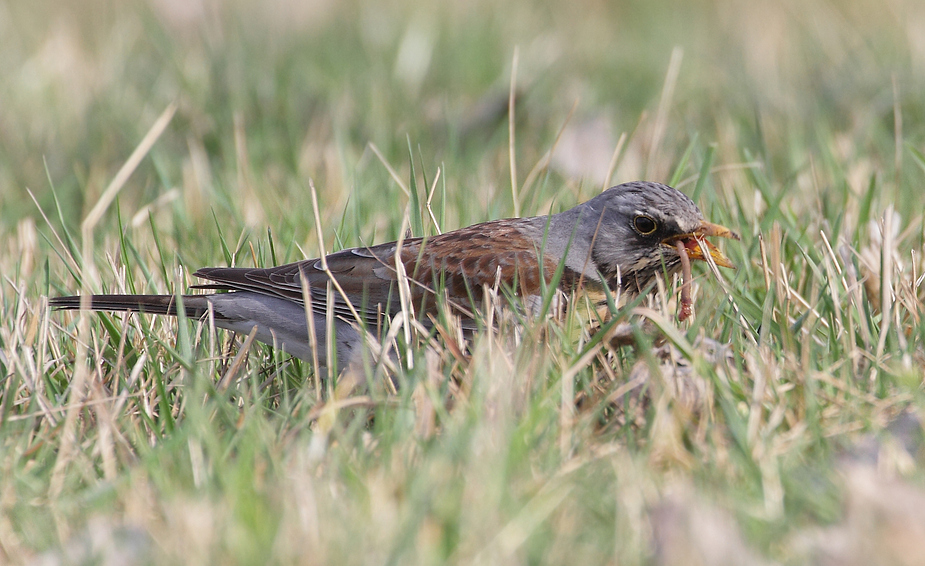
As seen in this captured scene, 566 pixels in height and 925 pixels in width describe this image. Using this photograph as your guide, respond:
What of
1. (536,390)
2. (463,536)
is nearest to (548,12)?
(536,390)

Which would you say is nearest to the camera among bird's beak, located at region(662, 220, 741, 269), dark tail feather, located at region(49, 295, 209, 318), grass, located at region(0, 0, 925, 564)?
grass, located at region(0, 0, 925, 564)

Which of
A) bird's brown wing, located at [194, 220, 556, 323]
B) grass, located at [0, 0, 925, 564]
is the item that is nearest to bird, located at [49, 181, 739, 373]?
bird's brown wing, located at [194, 220, 556, 323]

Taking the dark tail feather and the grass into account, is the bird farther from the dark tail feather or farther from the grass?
the grass

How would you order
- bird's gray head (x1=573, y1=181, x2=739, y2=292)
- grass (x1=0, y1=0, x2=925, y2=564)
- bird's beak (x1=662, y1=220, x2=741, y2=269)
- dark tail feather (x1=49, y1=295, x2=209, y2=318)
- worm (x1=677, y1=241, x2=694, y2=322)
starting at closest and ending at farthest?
1. grass (x1=0, y1=0, x2=925, y2=564)
2. worm (x1=677, y1=241, x2=694, y2=322)
3. dark tail feather (x1=49, y1=295, x2=209, y2=318)
4. bird's beak (x1=662, y1=220, x2=741, y2=269)
5. bird's gray head (x1=573, y1=181, x2=739, y2=292)

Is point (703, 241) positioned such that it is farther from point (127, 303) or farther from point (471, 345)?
point (127, 303)

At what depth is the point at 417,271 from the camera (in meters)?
3.61

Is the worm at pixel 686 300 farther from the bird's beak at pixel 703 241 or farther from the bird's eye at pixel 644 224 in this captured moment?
the bird's eye at pixel 644 224

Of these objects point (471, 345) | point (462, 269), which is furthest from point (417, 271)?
point (471, 345)

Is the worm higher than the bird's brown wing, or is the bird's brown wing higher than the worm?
the bird's brown wing

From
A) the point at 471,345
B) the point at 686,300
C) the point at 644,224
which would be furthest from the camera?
the point at 644,224

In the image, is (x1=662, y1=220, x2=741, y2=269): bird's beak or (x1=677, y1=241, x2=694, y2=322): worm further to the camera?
(x1=662, y1=220, x2=741, y2=269): bird's beak

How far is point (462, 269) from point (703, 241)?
85 cm

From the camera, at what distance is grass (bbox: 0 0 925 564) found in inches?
77.9

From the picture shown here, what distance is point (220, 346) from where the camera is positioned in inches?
142
